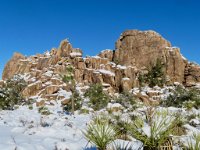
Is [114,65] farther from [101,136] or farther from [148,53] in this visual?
[101,136]

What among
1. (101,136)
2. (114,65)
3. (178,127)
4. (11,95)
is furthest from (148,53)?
(101,136)

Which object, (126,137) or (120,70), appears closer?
(126,137)

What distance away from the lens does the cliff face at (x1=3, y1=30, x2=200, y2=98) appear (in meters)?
71.2

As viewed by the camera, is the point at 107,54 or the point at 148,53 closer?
the point at 148,53

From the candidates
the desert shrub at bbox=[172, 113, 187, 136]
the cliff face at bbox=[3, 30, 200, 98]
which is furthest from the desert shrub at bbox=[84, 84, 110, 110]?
the desert shrub at bbox=[172, 113, 187, 136]

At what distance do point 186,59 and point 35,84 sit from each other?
147ft

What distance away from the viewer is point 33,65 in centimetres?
8938

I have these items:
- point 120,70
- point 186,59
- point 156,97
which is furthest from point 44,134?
point 186,59

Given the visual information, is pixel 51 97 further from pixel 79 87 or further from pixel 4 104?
pixel 4 104

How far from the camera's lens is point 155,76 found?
76.0 meters

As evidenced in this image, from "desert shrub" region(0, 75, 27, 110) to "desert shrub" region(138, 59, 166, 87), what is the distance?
1216 inches

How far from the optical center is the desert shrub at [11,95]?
37700 mm

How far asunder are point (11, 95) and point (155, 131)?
4540cm

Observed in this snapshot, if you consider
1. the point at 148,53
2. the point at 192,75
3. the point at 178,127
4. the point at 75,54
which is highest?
the point at 148,53
